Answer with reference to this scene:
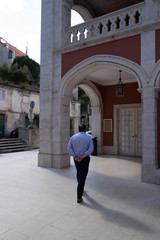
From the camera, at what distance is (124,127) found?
31.9ft

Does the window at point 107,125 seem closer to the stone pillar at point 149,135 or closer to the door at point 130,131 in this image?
the door at point 130,131

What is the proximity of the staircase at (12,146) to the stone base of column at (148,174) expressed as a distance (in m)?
8.20

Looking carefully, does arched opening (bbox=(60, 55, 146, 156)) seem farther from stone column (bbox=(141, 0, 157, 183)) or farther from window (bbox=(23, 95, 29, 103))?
window (bbox=(23, 95, 29, 103))

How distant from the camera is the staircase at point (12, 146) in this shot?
1122 cm

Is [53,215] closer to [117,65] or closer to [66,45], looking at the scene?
[117,65]

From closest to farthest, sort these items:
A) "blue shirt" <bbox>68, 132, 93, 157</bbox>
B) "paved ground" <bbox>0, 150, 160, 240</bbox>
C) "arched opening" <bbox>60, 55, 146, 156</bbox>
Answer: "paved ground" <bbox>0, 150, 160, 240</bbox>, "blue shirt" <bbox>68, 132, 93, 157</bbox>, "arched opening" <bbox>60, 55, 146, 156</bbox>

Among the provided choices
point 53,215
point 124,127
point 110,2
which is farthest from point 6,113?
point 53,215

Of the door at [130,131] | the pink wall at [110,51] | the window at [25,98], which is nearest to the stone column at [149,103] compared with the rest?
the pink wall at [110,51]

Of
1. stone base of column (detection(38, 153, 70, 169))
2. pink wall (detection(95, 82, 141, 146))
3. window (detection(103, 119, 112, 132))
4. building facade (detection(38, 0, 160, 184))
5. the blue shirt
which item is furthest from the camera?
window (detection(103, 119, 112, 132))

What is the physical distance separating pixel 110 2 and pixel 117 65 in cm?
430

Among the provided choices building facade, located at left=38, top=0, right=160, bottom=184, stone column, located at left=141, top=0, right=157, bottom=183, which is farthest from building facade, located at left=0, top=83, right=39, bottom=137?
stone column, located at left=141, top=0, right=157, bottom=183

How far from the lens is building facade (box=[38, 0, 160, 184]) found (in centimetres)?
524

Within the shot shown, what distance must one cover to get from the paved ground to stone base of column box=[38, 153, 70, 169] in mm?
996

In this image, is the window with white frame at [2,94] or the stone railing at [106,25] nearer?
the stone railing at [106,25]
